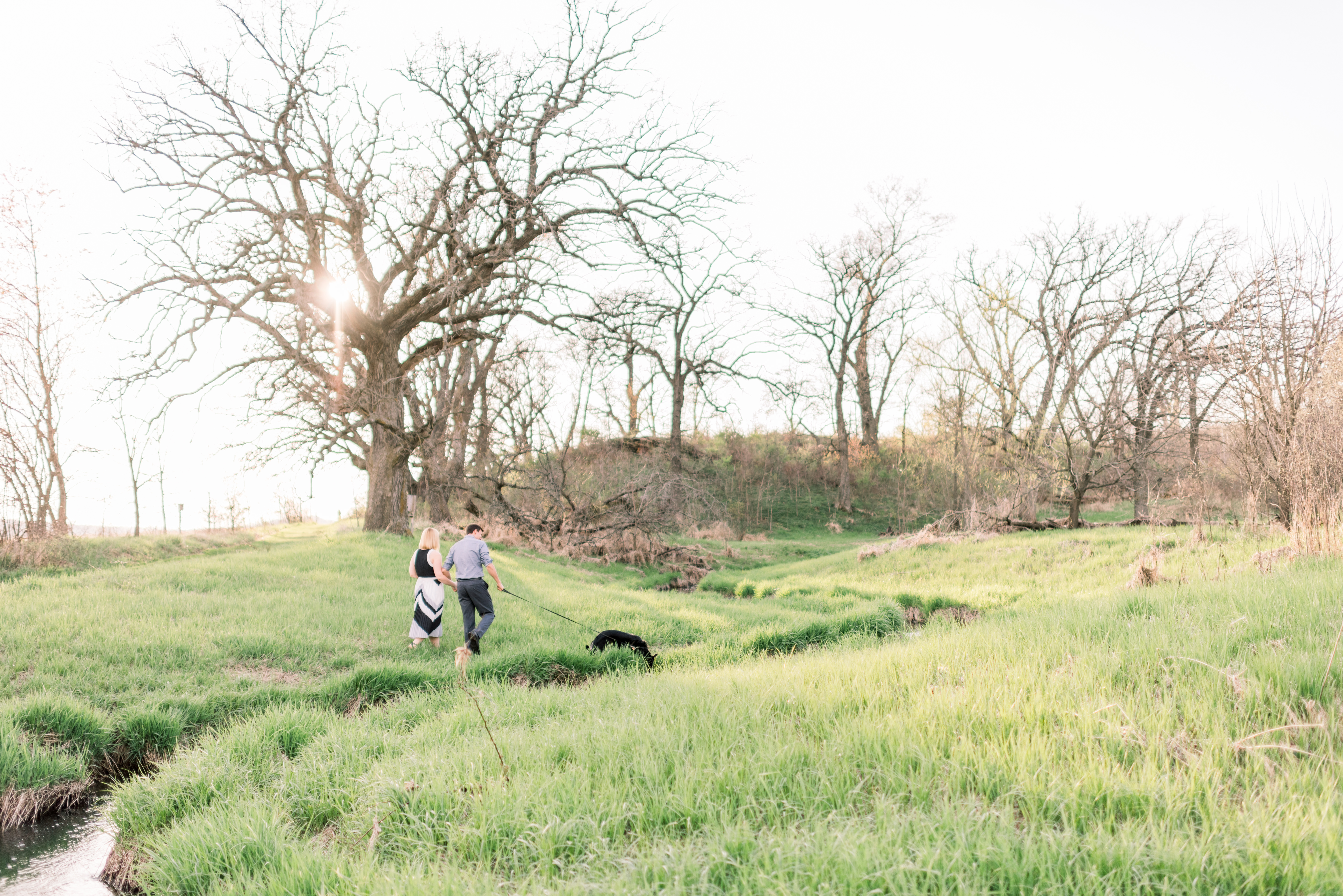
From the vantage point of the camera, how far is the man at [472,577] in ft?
30.3

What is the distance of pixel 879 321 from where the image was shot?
3775 cm

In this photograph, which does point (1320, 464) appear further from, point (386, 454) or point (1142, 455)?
point (386, 454)

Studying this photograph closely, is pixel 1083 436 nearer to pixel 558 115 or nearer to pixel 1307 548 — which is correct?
pixel 1307 548

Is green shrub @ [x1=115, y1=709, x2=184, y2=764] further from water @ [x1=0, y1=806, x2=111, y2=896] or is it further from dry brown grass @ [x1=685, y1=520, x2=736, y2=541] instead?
dry brown grass @ [x1=685, y1=520, x2=736, y2=541]

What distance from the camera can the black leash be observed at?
9.97 meters

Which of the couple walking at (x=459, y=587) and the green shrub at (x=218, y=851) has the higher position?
the couple walking at (x=459, y=587)

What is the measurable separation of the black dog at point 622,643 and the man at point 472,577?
5.71 feet

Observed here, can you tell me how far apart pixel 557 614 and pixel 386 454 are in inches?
431

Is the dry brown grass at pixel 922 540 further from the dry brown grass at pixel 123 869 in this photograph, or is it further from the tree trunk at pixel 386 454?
the dry brown grass at pixel 123 869

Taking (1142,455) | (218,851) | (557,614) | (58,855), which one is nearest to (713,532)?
(1142,455)

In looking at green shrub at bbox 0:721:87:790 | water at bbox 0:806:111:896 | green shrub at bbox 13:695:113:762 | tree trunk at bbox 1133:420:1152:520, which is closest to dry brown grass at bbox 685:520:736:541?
tree trunk at bbox 1133:420:1152:520

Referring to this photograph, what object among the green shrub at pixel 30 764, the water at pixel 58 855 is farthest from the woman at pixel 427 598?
the water at pixel 58 855

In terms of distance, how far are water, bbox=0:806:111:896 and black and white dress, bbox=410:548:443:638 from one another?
14.1 feet

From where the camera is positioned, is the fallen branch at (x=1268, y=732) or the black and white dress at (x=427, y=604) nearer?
the fallen branch at (x=1268, y=732)
